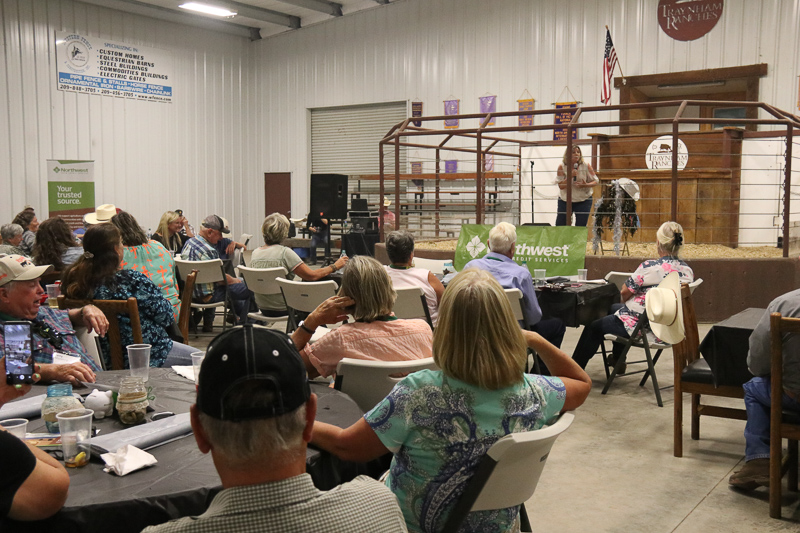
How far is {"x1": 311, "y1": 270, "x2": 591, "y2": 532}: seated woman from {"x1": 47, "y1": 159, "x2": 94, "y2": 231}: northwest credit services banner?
40.0 feet

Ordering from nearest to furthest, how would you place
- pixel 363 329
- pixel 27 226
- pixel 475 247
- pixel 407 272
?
pixel 363 329
pixel 407 272
pixel 475 247
pixel 27 226

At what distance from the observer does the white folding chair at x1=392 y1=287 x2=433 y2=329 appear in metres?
4.42

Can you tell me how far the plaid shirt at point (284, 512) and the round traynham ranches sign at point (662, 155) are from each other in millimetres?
8961

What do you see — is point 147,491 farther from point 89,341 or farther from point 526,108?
point 526,108

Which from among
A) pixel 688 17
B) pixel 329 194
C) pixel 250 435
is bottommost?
pixel 250 435

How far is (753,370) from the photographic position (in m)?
3.22

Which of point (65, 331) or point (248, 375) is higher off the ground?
point (248, 375)

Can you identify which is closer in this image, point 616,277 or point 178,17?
point 616,277

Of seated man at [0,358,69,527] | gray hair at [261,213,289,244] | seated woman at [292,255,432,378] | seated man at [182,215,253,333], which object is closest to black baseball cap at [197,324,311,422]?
seated man at [0,358,69,527]

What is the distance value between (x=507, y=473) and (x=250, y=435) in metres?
0.88

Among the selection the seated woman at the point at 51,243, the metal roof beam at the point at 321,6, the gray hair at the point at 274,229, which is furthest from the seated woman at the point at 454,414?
the metal roof beam at the point at 321,6

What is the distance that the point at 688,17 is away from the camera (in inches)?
441

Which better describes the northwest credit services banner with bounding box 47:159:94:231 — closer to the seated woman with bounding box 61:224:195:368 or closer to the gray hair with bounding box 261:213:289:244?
the gray hair with bounding box 261:213:289:244

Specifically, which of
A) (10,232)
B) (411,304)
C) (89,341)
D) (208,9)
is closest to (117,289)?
(89,341)
